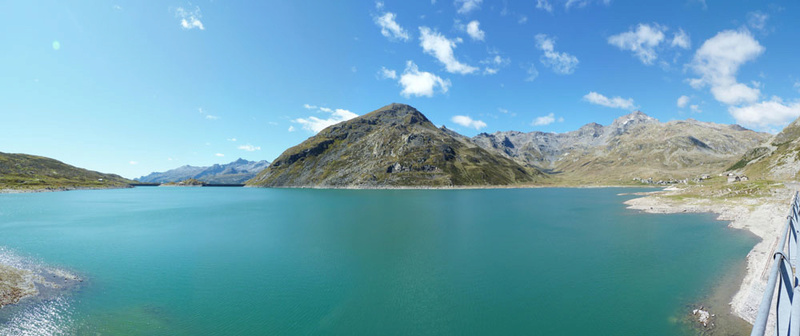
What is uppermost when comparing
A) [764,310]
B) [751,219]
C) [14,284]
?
[764,310]

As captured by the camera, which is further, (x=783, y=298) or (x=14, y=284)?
(x=14, y=284)

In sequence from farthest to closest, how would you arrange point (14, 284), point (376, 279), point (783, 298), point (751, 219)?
1. point (751, 219)
2. point (376, 279)
3. point (14, 284)
4. point (783, 298)

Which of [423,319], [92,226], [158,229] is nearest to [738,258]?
[423,319]

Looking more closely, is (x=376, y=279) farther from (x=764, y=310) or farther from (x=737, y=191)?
(x=737, y=191)

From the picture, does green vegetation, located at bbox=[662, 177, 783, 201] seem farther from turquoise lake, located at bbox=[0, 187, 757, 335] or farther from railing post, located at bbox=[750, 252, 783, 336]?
railing post, located at bbox=[750, 252, 783, 336]

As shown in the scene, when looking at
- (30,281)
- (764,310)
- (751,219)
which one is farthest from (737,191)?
(30,281)

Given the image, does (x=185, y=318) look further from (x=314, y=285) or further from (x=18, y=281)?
(x=18, y=281)

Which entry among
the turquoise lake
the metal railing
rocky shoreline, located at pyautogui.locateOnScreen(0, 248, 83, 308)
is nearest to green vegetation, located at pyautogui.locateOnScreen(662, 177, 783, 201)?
the turquoise lake

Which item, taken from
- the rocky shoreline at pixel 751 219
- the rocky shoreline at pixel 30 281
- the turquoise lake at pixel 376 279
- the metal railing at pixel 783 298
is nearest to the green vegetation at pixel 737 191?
the rocky shoreline at pixel 751 219
